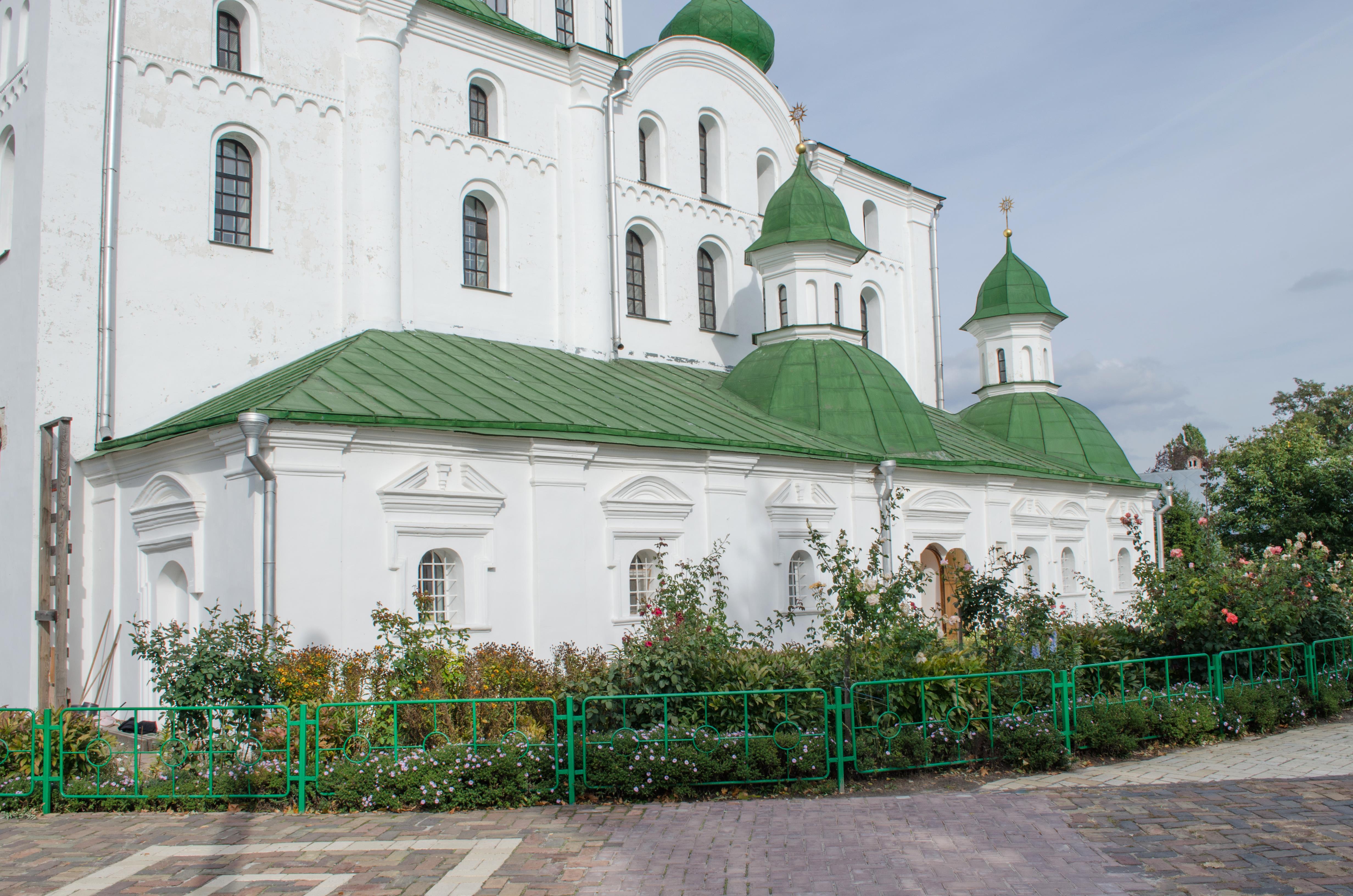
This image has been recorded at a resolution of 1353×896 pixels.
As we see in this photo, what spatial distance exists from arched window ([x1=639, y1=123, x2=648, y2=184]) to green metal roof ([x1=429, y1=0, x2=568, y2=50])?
2.23m

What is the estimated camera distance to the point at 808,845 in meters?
7.36

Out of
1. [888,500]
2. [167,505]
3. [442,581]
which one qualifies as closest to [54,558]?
[167,505]

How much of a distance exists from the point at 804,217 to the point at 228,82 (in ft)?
33.9

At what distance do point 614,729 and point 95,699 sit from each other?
26.0 ft

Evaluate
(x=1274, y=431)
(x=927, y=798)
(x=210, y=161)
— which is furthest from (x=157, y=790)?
(x=1274, y=431)

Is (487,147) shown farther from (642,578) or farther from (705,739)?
(705,739)

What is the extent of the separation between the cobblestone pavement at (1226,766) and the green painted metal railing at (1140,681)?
0.53 metres

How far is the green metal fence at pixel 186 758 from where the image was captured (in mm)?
8695

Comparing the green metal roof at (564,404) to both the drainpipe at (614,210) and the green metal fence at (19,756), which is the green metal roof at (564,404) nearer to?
the drainpipe at (614,210)

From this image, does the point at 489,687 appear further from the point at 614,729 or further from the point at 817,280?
the point at 817,280

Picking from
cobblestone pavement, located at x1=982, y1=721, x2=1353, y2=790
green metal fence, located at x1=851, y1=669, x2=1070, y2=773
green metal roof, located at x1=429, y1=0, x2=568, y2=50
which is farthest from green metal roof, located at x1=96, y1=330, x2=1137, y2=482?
cobblestone pavement, located at x1=982, y1=721, x2=1353, y2=790

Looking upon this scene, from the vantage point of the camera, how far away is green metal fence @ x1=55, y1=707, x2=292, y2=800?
28.5ft

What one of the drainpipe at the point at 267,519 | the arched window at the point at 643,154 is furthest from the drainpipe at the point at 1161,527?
the drainpipe at the point at 267,519

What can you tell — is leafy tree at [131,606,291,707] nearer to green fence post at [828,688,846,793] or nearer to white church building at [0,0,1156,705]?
Result: white church building at [0,0,1156,705]
